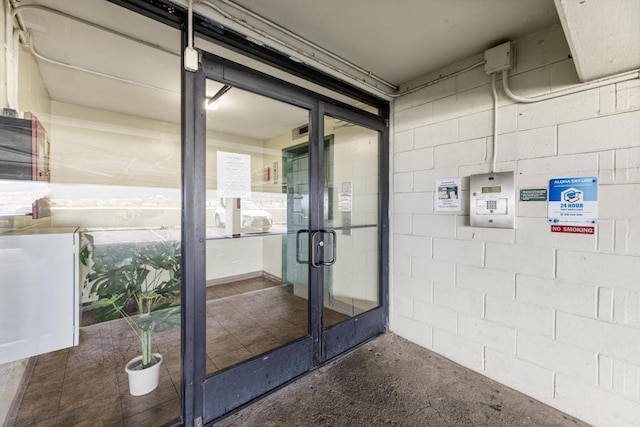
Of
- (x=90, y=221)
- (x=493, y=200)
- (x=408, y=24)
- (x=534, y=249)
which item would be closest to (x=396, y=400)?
(x=534, y=249)

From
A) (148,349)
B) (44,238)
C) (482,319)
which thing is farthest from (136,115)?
(482,319)

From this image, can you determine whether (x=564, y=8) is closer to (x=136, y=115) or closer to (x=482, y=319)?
(x=482, y=319)

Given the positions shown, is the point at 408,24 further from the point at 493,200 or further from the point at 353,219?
the point at 353,219

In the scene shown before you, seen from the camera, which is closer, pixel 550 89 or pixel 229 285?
pixel 550 89

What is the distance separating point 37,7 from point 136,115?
5.71 feet

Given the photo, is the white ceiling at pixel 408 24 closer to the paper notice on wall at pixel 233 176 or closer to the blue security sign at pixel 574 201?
the paper notice on wall at pixel 233 176

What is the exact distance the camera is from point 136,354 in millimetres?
2471

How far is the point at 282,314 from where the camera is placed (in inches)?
103

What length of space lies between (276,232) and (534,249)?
6.59 feet

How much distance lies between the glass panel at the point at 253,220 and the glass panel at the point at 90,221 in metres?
0.34

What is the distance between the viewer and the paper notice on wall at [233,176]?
190 centimetres

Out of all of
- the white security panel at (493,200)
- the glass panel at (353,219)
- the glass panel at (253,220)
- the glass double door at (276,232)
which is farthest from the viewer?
the glass panel at (353,219)

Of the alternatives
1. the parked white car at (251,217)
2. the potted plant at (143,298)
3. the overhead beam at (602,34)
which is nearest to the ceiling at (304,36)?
the overhead beam at (602,34)

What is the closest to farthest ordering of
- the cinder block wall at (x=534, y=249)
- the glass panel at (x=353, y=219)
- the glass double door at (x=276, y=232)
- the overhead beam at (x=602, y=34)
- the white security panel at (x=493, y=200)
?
the overhead beam at (x=602, y=34) → the cinder block wall at (x=534, y=249) → the glass double door at (x=276, y=232) → the white security panel at (x=493, y=200) → the glass panel at (x=353, y=219)
